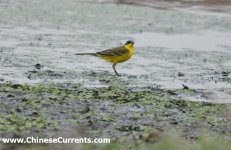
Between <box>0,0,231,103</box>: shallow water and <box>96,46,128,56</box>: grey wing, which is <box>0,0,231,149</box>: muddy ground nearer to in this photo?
<box>0,0,231,103</box>: shallow water

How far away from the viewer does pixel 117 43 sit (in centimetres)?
1980

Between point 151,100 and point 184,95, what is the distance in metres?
1.14

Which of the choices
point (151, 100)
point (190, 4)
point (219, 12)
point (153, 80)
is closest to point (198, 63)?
point (153, 80)

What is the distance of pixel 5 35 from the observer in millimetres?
20109

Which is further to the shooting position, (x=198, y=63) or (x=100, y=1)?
(x=100, y=1)

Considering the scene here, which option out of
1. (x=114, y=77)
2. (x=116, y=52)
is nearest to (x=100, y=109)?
(x=114, y=77)

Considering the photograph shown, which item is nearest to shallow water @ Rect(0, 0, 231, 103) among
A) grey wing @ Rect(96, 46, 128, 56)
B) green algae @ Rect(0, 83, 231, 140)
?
grey wing @ Rect(96, 46, 128, 56)

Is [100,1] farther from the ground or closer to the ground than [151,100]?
closer to the ground

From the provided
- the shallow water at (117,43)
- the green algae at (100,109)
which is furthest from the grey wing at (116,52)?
the green algae at (100,109)

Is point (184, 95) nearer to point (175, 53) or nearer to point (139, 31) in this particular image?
point (175, 53)

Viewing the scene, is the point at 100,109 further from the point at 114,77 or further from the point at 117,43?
the point at 117,43

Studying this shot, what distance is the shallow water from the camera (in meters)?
13.7

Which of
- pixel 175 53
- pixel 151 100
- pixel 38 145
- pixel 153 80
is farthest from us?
pixel 175 53

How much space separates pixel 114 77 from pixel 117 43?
5977 mm
